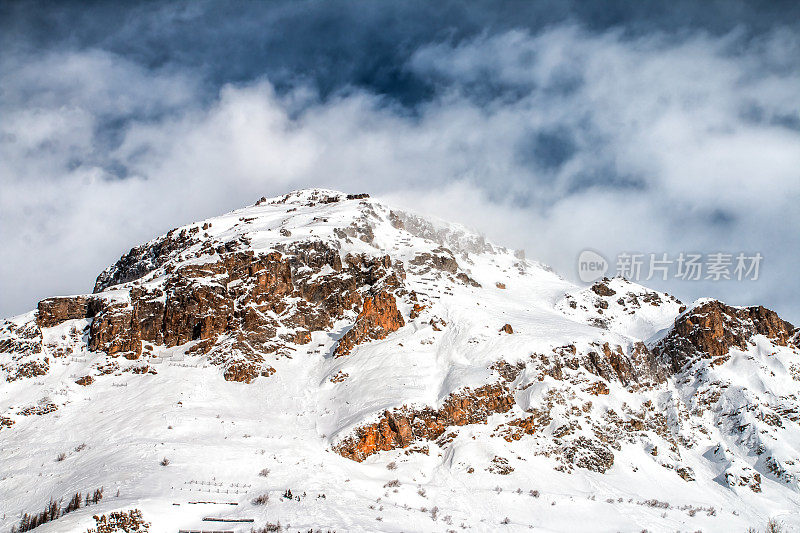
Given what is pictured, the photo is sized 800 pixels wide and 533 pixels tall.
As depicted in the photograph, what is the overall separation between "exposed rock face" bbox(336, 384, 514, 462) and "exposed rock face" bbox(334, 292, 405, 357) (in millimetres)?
14088

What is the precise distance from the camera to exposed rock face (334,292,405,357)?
54.4 m

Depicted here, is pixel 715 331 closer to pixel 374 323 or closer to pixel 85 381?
pixel 374 323

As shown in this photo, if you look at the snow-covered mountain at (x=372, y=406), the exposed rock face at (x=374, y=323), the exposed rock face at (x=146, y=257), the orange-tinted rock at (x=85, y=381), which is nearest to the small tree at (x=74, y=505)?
the snow-covered mountain at (x=372, y=406)

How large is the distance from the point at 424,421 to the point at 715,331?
41338 mm

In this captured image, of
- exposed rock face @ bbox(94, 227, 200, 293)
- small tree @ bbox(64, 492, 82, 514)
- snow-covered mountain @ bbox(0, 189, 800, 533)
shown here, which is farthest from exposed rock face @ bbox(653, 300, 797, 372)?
exposed rock face @ bbox(94, 227, 200, 293)

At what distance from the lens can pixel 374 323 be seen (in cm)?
5634

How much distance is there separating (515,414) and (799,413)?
98.9ft

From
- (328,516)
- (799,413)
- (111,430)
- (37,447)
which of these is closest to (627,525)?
(328,516)

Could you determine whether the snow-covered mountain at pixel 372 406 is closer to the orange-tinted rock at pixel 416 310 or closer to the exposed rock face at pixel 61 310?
the exposed rock face at pixel 61 310

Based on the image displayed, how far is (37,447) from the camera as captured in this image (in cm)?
3644

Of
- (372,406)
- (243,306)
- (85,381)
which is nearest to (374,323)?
(372,406)

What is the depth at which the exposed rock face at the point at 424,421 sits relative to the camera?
130 ft

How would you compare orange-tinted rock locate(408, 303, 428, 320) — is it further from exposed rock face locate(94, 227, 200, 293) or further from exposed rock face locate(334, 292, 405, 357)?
exposed rock face locate(94, 227, 200, 293)

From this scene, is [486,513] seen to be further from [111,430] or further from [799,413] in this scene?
[799,413]
